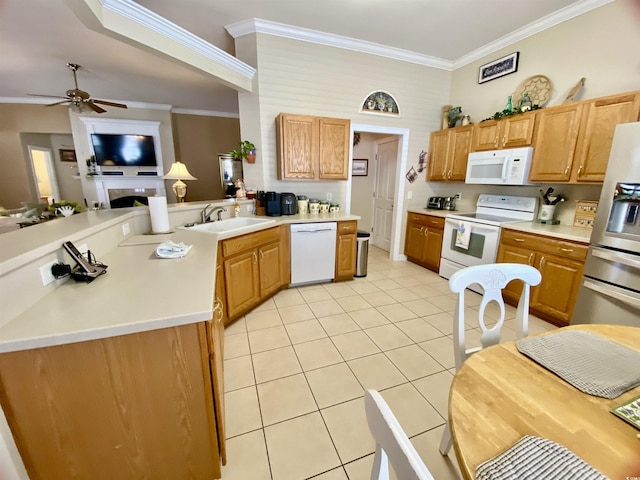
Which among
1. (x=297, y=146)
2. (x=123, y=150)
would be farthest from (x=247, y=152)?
(x=123, y=150)

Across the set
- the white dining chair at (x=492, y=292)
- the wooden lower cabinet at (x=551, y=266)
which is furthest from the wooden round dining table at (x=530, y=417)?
the wooden lower cabinet at (x=551, y=266)

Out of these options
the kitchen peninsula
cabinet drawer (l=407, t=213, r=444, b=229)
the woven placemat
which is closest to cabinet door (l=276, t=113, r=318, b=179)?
cabinet drawer (l=407, t=213, r=444, b=229)

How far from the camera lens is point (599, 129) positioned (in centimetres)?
239

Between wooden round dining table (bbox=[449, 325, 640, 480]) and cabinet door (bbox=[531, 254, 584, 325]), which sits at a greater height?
wooden round dining table (bbox=[449, 325, 640, 480])

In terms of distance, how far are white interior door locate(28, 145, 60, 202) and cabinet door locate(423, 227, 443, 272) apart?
8367mm

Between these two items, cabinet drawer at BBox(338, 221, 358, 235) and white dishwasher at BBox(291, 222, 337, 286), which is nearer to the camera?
white dishwasher at BBox(291, 222, 337, 286)

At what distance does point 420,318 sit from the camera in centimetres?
271

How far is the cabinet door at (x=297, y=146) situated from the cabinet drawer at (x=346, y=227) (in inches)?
28.4

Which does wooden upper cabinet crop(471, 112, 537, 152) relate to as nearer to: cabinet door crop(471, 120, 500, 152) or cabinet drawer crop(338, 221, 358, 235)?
cabinet door crop(471, 120, 500, 152)

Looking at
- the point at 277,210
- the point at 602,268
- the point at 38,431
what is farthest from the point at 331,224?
the point at 38,431

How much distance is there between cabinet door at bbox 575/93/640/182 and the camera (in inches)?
87.7

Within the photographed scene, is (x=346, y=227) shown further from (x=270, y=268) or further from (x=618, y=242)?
(x=618, y=242)

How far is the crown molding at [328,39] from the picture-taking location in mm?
3088

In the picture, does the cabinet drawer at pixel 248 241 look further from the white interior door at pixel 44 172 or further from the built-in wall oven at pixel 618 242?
the white interior door at pixel 44 172
